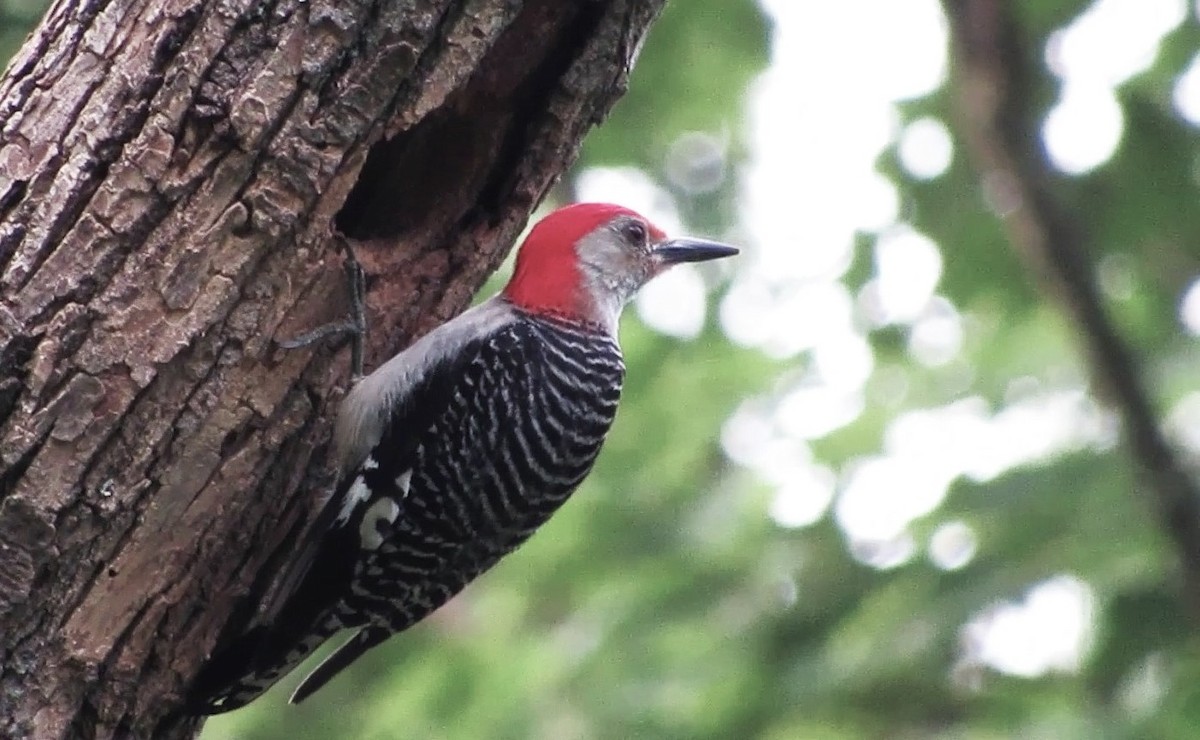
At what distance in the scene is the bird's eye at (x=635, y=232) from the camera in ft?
17.8

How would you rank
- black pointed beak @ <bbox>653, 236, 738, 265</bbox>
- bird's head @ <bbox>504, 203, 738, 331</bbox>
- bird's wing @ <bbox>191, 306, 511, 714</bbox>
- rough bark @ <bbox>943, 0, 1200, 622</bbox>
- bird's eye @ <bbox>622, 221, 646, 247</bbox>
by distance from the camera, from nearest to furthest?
bird's wing @ <bbox>191, 306, 511, 714</bbox> → bird's head @ <bbox>504, 203, 738, 331</bbox> → bird's eye @ <bbox>622, 221, 646, 247</bbox> → black pointed beak @ <bbox>653, 236, 738, 265</bbox> → rough bark @ <bbox>943, 0, 1200, 622</bbox>

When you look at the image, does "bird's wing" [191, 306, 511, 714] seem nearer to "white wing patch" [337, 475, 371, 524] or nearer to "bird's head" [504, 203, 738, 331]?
"white wing patch" [337, 475, 371, 524]

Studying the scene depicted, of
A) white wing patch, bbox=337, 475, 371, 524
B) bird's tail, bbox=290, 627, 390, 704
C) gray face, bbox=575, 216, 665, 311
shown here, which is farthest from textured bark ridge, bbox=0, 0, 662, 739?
gray face, bbox=575, 216, 665, 311

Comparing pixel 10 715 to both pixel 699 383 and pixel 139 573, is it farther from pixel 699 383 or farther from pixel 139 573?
pixel 699 383

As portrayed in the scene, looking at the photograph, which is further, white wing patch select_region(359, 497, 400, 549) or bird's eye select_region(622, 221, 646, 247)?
bird's eye select_region(622, 221, 646, 247)

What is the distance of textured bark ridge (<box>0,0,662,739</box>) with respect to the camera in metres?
3.29

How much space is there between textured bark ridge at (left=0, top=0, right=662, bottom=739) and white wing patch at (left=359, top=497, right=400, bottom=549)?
16.4 inches

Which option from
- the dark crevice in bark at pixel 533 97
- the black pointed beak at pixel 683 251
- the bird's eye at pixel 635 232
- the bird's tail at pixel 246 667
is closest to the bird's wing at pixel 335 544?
the bird's tail at pixel 246 667

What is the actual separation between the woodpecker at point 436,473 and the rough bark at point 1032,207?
215 centimetres

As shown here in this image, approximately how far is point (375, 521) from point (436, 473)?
8.8 inches

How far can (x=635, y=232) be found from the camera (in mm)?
5449

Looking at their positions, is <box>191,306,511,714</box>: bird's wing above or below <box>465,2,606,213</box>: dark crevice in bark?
below

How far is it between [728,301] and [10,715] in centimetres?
510

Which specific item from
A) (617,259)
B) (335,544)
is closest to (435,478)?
(335,544)
